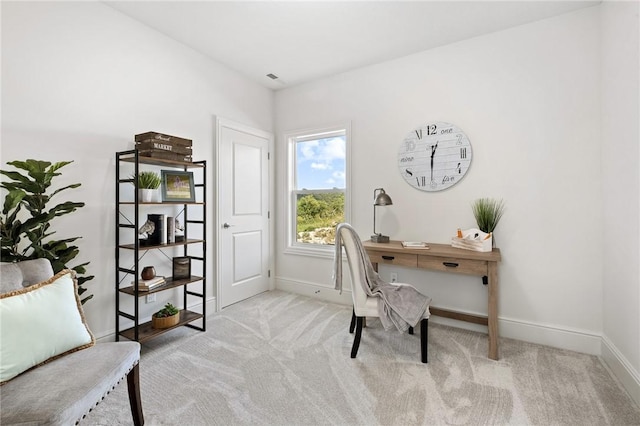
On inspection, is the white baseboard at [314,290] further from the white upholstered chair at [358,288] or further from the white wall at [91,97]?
the white wall at [91,97]

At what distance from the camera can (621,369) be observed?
6.32 ft

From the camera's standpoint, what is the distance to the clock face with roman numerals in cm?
279

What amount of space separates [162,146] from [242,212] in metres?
1.29

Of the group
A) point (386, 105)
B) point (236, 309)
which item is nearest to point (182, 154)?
point (236, 309)

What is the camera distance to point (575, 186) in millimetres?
2371

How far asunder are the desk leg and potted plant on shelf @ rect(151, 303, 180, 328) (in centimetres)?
249

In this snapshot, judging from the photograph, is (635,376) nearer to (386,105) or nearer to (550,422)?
(550,422)

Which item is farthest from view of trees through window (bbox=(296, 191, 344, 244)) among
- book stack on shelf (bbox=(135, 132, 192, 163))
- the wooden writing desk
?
→ book stack on shelf (bbox=(135, 132, 192, 163))

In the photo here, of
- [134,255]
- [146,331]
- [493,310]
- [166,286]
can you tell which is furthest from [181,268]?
[493,310]

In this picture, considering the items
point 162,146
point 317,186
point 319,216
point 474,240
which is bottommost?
point 474,240

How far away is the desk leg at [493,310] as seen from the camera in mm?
2211

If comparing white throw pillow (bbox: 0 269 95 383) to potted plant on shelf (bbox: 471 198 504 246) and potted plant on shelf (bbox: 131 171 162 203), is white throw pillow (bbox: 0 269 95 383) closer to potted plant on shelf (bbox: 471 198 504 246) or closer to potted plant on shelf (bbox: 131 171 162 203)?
potted plant on shelf (bbox: 131 171 162 203)

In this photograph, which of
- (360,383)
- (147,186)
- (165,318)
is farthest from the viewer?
(165,318)

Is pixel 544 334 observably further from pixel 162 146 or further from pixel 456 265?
pixel 162 146
